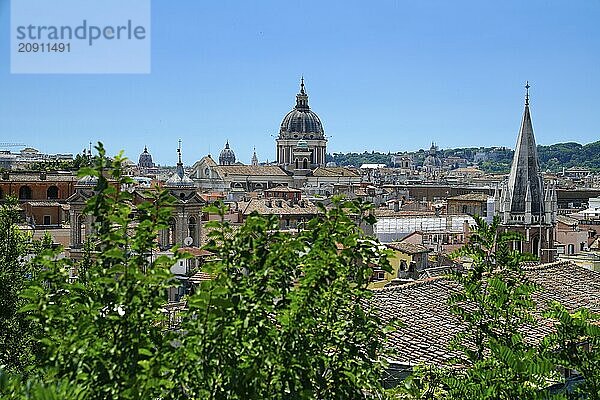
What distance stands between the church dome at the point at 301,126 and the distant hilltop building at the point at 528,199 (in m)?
47.7

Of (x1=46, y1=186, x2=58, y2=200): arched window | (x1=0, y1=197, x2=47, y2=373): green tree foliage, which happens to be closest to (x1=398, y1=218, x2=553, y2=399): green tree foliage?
(x1=0, y1=197, x2=47, y2=373): green tree foliage

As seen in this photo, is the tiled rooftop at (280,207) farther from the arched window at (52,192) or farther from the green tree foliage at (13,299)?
the green tree foliage at (13,299)

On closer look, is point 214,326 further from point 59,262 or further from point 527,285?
point 527,285

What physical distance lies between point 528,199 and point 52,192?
14.4m

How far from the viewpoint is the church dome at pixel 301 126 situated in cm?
7088

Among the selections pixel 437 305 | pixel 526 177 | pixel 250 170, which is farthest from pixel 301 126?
pixel 437 305

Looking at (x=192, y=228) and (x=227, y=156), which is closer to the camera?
(x=192, y=228)

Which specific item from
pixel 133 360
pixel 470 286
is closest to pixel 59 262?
pixel 133 360

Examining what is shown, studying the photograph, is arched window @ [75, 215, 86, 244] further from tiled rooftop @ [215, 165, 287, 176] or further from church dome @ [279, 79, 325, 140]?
church dome @ [279, 79, 325, 140]

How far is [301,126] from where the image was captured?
233 ft

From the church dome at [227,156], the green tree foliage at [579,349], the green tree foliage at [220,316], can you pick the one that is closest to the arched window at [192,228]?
the green tree foliage at [579,349]

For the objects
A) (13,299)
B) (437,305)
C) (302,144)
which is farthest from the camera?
(302,144)

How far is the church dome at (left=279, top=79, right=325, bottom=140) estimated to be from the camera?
70875 millimetres

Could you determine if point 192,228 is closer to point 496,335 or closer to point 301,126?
point 496,335
